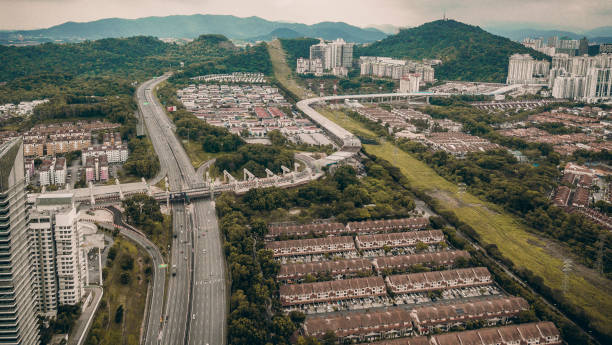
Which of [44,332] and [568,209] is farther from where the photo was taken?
[568,209]

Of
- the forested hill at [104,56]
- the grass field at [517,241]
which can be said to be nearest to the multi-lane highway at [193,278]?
the grass field at [517,241]

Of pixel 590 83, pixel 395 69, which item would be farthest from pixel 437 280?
pixel 395 69

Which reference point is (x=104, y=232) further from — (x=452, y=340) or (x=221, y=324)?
(x=452, y=340)

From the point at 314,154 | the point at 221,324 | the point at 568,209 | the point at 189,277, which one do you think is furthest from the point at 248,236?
the point at 568,209

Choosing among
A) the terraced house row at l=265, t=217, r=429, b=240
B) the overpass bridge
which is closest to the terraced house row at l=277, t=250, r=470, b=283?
the terraced house row at l=265, t=217, r=429, b=240

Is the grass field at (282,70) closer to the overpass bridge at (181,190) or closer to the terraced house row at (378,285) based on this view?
the overpass bridge at (181,190)

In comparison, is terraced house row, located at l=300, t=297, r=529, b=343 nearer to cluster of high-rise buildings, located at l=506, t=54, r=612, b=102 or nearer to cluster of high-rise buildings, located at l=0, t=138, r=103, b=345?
cluster of high-rise buildings, located at l=0, t=138, r=103, b=345
